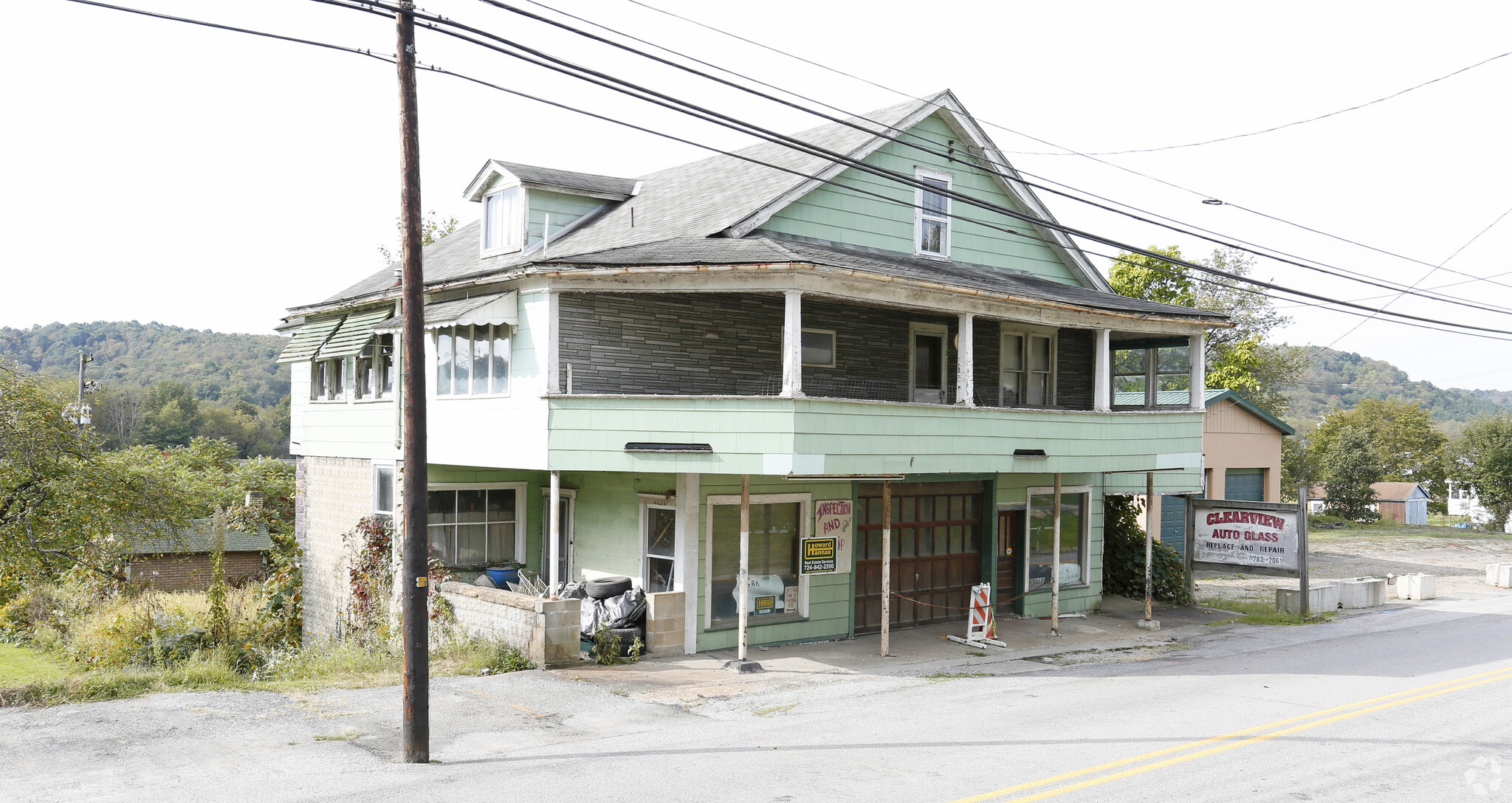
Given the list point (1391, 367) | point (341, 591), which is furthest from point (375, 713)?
point (1391, 367)

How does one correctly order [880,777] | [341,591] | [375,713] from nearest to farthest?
[880,777], [375,713], [341,591]

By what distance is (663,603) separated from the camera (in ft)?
49.4

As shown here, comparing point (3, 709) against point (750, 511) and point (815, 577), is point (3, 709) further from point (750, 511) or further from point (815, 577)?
point (815, 577)

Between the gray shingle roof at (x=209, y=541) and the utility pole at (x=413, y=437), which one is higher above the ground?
the utility pole at (x=413, y=437)

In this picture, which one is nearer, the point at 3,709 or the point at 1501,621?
the point at 3,709

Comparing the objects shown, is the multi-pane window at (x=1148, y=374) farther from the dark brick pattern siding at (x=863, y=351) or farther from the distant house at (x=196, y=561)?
the distant house at (x=196, y=561)

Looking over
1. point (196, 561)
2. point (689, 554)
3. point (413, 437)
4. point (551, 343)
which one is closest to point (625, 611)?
point (689, 554)

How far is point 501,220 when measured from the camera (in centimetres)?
1862

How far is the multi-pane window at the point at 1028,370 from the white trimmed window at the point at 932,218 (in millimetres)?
2333

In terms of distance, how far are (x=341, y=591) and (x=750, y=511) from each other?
900 centimetres

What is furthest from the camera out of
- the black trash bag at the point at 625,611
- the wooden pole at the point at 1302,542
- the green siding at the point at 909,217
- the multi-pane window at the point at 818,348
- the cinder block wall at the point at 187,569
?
the cinder block wall at the point at 187,569

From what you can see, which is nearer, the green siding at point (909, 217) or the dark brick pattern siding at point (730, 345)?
the dark brick pattern siding at point (730, 345)

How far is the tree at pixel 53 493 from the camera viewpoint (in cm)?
2002

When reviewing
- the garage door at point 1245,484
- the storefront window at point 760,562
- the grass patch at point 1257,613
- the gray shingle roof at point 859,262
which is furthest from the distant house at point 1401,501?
the storefront window at point 760,562
